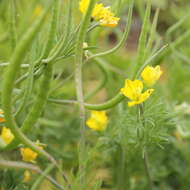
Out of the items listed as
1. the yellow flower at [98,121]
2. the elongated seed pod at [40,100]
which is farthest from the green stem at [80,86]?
the yellow flower at [98,121]

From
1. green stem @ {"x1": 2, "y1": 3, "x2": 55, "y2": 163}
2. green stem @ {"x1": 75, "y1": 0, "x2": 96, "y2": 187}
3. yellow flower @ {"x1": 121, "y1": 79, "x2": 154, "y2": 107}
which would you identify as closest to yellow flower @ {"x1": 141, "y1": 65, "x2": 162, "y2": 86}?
yellow flower @ {"x1": 121, "y1": 79, "x2": 154, "y2": 107}

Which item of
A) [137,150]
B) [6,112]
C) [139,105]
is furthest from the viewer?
[137,150]

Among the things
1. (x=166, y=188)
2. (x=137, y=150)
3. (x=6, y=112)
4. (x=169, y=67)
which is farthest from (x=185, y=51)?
(x=6, y=112)

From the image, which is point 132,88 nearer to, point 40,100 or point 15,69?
point 40,100

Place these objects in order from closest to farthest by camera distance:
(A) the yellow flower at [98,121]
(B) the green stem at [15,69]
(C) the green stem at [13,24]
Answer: (B) the green stem at [15,69], (C) the green stem at [13,24], (A) the yellow flower at [98,121]

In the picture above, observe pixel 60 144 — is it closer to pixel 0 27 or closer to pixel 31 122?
pixel 0 27

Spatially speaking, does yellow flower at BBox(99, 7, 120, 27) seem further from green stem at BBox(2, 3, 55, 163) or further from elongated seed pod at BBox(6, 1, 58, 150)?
green stem at BBox(2, 3, 55, 163)

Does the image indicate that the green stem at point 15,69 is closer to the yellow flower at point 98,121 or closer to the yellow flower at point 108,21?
the yellow flower at point 108,21

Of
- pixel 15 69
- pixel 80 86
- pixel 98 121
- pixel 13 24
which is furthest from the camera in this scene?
pixel 98 121

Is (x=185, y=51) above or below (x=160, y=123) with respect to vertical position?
above

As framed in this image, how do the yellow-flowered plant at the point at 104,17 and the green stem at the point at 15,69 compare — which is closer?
the green stem at the point at 15,69

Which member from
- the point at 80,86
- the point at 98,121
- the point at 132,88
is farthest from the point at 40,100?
the point at 98,121
